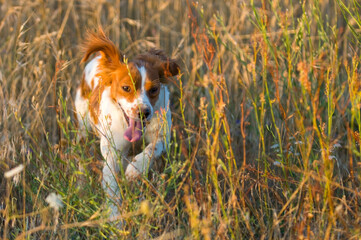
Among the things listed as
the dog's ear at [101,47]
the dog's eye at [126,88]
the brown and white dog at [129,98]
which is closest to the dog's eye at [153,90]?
the brown and white dog at [129,98]

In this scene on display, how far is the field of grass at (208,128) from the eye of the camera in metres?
2.18

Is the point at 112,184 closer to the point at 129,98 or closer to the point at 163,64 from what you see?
the point at 129,98

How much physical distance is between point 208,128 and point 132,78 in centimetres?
64

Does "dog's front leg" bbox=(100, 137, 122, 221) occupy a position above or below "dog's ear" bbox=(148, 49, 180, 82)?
below

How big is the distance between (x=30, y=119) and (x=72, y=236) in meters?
1.45

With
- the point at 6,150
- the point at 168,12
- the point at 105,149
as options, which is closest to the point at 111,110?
the point at 105,149

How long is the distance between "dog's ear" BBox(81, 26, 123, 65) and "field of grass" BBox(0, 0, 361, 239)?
0.40ft

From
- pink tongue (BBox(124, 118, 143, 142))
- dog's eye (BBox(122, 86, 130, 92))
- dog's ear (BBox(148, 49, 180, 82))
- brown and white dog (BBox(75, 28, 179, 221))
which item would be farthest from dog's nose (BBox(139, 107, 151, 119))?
dog's ear (BBox(148, 49, 180, 82))

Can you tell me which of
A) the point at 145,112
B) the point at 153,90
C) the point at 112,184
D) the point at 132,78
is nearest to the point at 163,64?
the point at 153,90

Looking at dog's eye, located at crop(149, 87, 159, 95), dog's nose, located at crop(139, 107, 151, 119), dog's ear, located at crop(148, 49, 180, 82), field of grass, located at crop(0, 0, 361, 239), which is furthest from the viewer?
dog's ear, located at crop(148, 49, 180, 82)

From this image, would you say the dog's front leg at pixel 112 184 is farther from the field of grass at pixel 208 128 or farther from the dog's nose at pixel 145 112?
the dog's nose at pixel 145 112

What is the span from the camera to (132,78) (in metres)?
3.06

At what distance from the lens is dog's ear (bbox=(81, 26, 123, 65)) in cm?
328

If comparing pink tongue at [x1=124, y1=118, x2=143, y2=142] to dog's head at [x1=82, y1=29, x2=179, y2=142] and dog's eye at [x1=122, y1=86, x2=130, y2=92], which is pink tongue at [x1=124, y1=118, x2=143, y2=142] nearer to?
dog's head at [x1=82, y1=29, x2=179, y2=142]
